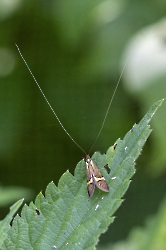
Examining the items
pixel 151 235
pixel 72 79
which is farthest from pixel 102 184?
pixel 72 79

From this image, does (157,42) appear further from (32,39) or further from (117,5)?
(32,39)

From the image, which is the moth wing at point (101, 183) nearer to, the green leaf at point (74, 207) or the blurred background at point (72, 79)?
the green leaf at point (74, 207)

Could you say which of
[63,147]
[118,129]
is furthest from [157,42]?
[63,147]

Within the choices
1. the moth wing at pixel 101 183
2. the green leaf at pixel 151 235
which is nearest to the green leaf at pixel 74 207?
the moth wing at pixel 101 183

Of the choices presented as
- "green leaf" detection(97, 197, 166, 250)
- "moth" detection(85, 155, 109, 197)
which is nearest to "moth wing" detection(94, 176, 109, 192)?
"moth" detection(85, 155, 109, 197)

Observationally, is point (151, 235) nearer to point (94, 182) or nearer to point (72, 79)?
point (94, 182)

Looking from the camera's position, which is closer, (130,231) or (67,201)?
(67,201)
